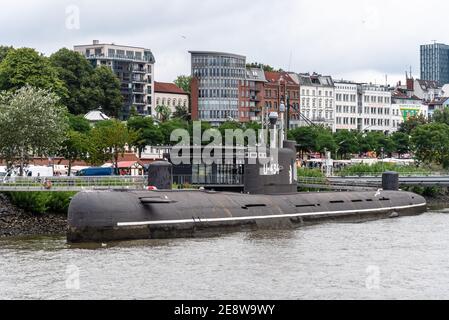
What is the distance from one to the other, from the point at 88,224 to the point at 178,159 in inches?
1335

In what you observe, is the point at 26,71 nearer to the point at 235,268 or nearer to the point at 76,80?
the point at 76,80

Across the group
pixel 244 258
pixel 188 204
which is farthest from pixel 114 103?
pixel 244 258

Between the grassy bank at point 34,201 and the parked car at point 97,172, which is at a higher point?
the parked car at point 97,172

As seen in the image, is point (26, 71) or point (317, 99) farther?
point (317, 99)

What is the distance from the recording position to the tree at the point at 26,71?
11183cm

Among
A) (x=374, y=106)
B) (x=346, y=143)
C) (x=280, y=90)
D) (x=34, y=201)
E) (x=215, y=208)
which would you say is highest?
(x=280, y=90)

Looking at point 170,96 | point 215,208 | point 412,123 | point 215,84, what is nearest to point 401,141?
point 412,123

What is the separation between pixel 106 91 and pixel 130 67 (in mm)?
28271

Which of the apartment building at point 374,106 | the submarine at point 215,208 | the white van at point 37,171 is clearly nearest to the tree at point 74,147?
the white van at point 37,171

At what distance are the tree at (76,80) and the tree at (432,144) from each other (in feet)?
162

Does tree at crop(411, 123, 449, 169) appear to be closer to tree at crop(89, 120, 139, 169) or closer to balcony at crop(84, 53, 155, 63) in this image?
tree at crop(89, 120, 139, 169)

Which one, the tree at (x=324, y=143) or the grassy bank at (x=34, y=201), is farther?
the tree at (x=324, y=143)

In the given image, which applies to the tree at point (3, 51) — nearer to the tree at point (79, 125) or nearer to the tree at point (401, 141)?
the tree at point (79, 125)

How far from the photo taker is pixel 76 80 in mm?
139500
